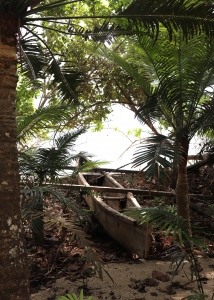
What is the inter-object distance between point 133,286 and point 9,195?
1918 mm

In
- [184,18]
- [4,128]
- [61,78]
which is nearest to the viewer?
[4,128]

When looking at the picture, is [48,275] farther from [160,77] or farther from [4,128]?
[160,77]

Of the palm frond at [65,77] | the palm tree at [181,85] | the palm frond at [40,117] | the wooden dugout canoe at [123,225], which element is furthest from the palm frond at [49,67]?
the wooden dugout canoe at [123,225]

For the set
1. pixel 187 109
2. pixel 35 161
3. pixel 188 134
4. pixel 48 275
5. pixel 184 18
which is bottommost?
pixel 48 275

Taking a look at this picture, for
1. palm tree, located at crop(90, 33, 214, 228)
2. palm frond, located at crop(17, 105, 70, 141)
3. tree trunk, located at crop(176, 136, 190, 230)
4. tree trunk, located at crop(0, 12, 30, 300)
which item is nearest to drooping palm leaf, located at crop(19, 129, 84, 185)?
palm frond, located at crop(17, 105, 70, 141)

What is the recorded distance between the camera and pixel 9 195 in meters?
2.10

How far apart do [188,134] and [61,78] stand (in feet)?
4.99

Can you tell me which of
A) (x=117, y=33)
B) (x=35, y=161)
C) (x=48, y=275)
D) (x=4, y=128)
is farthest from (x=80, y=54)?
(x=4, y=128)

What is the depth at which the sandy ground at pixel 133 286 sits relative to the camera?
3.23 meters

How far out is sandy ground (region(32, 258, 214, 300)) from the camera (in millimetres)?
3230

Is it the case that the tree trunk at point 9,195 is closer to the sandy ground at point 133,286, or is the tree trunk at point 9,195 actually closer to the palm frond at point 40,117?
the sandy ground at point 133,286

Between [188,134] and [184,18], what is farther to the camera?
[188,134]

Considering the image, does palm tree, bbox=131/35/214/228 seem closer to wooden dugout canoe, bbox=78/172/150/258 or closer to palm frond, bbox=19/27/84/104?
wooden dugout canoe, bbox=78/172/150/258

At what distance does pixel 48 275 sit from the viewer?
3.85 meters
